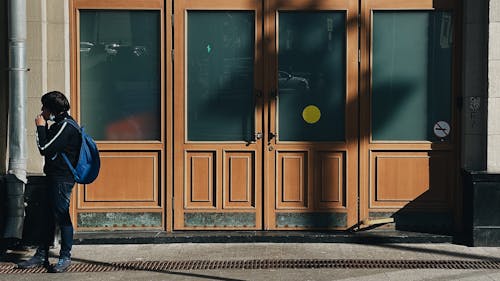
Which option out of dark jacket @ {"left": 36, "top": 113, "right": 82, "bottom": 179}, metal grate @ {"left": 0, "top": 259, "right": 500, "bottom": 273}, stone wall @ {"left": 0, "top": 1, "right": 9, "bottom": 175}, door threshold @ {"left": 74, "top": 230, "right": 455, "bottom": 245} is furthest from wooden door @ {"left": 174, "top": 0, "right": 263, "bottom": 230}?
stone wall @ {"left": 0, "top": 1, "right": 9, "bottom": 175}

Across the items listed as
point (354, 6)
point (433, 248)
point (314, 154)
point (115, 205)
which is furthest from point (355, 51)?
point (115, 205)

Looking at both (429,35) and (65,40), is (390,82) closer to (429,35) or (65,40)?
(429,35)

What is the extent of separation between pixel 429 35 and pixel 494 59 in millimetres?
858

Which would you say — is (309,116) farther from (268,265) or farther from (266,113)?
(268,265)

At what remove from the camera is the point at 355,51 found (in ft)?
32.7

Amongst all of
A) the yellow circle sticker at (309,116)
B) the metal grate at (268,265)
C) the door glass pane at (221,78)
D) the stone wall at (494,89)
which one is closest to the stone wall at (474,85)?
the stone wall at (494,89)

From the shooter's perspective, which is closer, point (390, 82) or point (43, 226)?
point (43, 226)

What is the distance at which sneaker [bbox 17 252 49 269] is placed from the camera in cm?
872

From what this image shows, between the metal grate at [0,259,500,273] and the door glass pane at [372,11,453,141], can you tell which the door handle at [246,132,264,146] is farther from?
the metal grate at [0,259,500,273]

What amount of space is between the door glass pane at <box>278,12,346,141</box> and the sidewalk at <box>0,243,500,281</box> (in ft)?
4.52

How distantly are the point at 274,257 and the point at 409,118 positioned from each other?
2361 mm

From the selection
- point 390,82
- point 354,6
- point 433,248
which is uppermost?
point 354,6

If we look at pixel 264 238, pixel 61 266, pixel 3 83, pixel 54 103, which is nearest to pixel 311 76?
pixel 264 238

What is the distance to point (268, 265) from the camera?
28.9 ft
